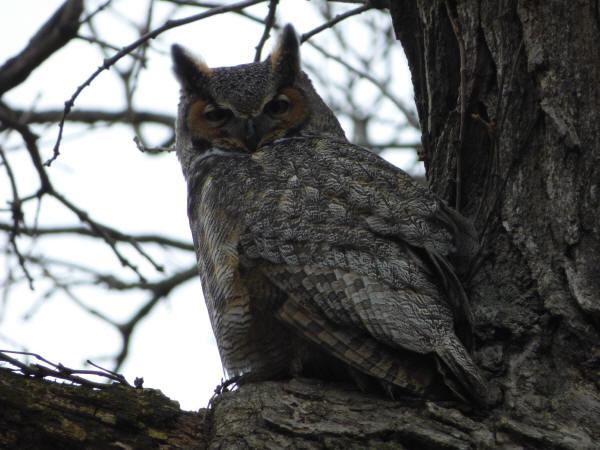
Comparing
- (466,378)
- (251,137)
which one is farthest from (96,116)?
(466,378)

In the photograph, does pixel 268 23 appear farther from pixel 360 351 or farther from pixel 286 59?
pixel 360 351

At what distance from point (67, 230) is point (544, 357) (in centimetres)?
406

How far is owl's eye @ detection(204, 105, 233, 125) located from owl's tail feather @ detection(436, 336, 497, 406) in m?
1.66

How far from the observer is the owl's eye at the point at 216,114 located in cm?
309

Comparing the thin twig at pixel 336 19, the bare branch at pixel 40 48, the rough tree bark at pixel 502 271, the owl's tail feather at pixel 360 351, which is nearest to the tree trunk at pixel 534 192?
the rough tree bark at pixel 502 271

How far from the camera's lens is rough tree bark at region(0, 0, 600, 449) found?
161 cm

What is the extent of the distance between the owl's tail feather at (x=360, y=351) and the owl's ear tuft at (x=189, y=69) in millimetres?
1539

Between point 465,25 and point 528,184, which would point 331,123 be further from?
point 528,184

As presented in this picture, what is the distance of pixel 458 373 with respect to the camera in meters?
1.75

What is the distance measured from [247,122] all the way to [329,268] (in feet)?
3.78

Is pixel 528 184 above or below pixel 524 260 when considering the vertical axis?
above

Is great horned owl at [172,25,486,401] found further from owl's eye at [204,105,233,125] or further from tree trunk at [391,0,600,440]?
owl's eye at [204,105,233,125]

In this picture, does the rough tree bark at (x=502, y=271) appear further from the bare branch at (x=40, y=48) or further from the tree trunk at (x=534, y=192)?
the bare branch at (x=40, y=48)

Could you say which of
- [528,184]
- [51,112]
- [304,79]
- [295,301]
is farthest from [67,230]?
[528,184]
